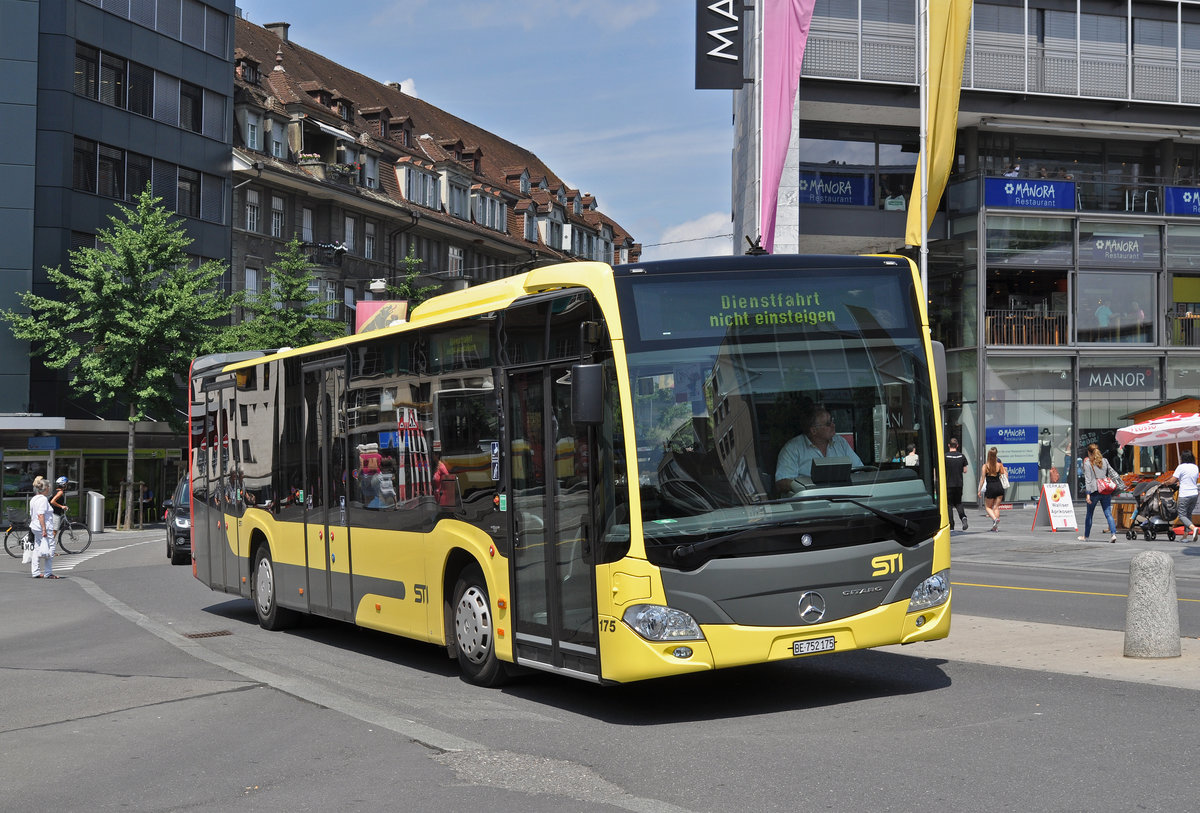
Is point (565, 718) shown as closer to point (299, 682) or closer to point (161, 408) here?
point (299, 682)

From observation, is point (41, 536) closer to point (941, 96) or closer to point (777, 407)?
point (777, 407)

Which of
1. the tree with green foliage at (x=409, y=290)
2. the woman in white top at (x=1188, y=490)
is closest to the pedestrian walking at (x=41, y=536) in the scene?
the woman in white top at (x=1188, y=490)

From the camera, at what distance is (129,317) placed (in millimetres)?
39781

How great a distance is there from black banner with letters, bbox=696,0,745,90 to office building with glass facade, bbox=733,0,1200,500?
5894mm

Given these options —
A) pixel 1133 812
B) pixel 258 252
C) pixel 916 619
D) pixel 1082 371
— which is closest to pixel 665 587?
pixel 916 619

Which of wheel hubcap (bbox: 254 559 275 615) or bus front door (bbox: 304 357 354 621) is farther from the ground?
bus front door (bbox: 304 357 354 621)

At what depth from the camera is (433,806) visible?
640 centimetres

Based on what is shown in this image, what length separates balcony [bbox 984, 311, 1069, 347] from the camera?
37.0m

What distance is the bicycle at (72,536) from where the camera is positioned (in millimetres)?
32541

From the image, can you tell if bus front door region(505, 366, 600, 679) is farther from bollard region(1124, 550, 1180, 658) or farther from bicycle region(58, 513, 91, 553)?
bicycle region(58, 513, 91, 553)

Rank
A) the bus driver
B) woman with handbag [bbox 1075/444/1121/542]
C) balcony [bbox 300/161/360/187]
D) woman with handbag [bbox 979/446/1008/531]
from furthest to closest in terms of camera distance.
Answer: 1. balcony [bbox 300/161/360/187]
2. woman with handbag [bbox 979/446/1008/531]
3. woman with handbag [bbox 1075/444/1121/542]
4. the bus driver

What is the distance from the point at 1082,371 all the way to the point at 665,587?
1254 inches

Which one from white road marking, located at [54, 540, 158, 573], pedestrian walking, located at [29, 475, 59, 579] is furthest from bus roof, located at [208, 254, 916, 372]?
white road marking, located at [54, 540, 158, 573]

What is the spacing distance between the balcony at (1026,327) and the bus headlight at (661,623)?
1204 inches
